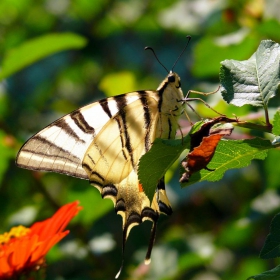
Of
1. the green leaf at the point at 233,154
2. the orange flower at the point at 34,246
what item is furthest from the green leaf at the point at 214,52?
the green leaf at the point at 233,154

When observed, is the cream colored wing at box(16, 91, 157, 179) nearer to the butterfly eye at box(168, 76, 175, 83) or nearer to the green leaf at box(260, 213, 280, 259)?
the butterfly eye at box(168, 76, 175, 83)

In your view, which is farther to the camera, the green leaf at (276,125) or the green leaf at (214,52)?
the green leaf at (214,52)

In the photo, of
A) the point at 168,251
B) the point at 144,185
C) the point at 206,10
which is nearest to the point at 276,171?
the point at 168,251

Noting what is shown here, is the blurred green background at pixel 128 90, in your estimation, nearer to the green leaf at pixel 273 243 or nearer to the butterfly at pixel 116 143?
the butterfly at pixel 116 143

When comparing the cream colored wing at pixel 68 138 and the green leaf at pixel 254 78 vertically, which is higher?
the green leaf at pixel 254 78

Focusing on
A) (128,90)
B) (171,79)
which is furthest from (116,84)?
(171,79)

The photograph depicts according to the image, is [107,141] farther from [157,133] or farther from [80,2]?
[80,2]

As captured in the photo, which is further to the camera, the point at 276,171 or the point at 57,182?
the point at 57,182
